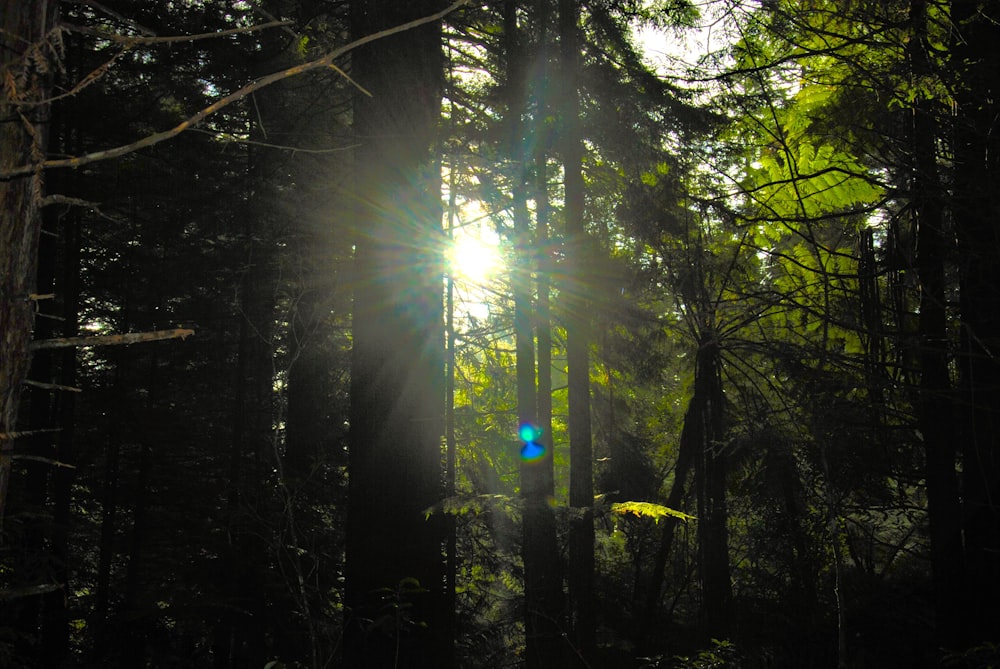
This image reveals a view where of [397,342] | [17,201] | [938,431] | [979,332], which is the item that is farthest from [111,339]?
[938,431]

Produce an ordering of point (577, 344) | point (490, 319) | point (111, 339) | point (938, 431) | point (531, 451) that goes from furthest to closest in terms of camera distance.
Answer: point (490, 319) < point (577, 344) < point (531, 451) < point (938, 431) < point (111, 339)

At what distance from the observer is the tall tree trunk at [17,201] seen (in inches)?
86.3

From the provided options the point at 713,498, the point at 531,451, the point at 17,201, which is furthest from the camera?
the point at 713,498

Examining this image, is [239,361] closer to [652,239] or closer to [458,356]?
[458,356]

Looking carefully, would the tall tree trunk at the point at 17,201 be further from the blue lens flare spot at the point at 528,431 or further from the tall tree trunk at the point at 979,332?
the blue lens flare spot at the point at 528,431

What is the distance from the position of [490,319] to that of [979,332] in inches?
330

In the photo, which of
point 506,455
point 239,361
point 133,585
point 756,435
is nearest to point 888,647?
point 756,435

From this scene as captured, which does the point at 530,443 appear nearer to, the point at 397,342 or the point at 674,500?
the point at 674,500

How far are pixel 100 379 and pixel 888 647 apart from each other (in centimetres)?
1340

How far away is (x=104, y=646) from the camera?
1015cm

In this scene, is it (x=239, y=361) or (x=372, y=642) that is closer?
(x=372, y=642)

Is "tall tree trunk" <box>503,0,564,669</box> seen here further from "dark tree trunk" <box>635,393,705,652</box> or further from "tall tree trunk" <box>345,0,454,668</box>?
"tall tree trunk" <box>345,0,454,668</box>

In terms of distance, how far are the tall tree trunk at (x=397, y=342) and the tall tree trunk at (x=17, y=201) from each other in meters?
3.81

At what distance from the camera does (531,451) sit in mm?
10055
